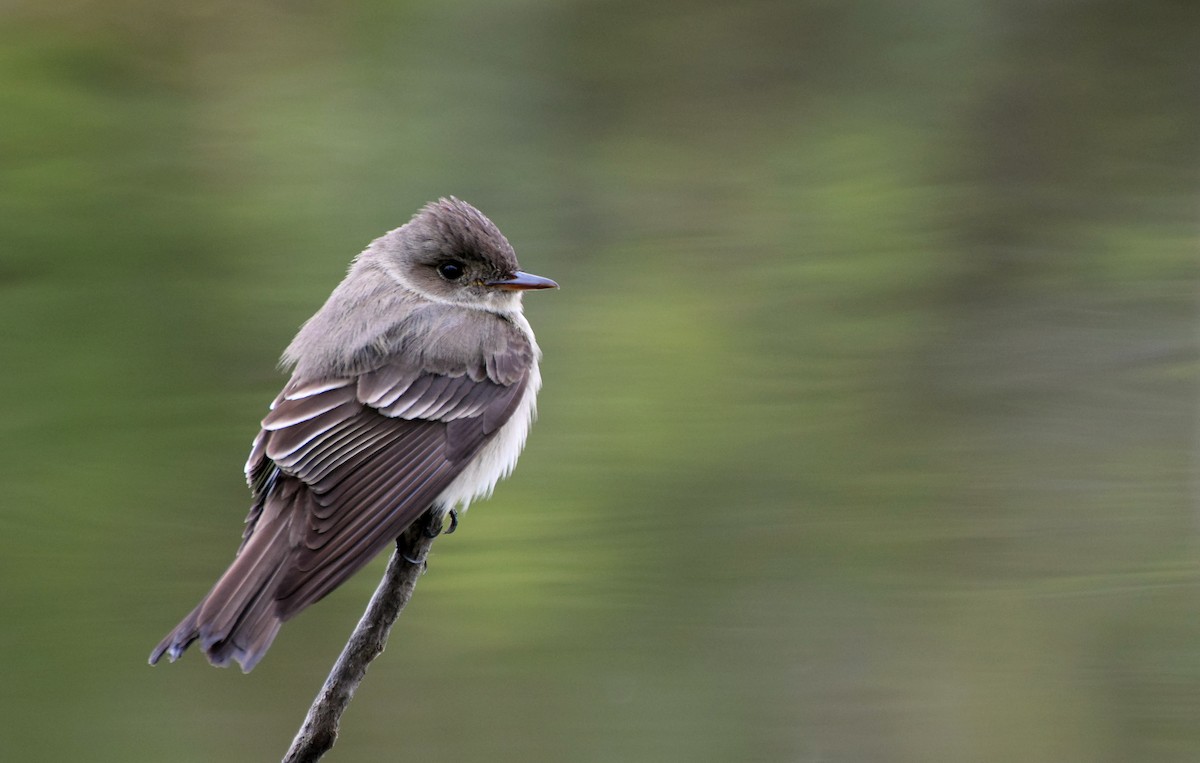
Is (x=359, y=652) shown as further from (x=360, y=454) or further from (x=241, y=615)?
(x=360, y=454)

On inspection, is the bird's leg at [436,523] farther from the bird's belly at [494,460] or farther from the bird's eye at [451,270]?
the bird's eye at [451,270]

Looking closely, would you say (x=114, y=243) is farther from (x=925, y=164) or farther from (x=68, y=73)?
(x=925, y=164)

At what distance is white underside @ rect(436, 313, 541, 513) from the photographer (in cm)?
326

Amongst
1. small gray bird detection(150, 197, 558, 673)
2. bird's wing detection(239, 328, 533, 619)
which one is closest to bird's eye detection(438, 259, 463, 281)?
small gray bird detection(150, 197, 558, 673)

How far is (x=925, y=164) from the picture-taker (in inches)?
229

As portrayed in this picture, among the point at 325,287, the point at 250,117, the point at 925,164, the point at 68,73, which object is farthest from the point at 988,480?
the point at 68,73

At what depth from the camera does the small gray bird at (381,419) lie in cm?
263

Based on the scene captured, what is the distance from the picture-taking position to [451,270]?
3623 mm

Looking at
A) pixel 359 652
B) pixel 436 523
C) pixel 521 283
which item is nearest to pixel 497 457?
pixel 436 523

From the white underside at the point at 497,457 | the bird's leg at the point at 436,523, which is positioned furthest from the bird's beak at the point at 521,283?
the bird's leg at the point at 436,523

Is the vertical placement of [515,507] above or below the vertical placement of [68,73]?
below

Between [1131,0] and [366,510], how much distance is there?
198 inches

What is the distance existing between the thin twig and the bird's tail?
0.14 metres

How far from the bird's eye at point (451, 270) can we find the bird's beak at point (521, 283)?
0.09 meters
